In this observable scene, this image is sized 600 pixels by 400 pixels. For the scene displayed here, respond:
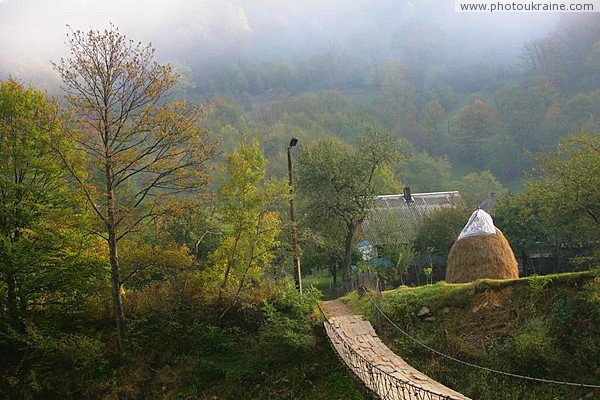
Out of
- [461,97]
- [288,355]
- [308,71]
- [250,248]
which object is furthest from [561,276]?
[308,71]

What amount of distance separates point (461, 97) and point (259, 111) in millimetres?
34464

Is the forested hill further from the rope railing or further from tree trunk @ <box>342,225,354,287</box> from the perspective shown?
the rope railing

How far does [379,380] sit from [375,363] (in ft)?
3.78

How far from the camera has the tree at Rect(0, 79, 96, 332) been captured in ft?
47.8

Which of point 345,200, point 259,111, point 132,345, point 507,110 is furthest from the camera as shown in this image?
point 259,111

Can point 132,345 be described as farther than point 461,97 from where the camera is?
No

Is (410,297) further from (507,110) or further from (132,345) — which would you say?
(507,110)

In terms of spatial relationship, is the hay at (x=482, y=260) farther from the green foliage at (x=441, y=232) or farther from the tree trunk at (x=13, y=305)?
the tree trunk at (x=13, y=305)

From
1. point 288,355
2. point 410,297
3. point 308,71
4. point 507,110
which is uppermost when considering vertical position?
point 308,71

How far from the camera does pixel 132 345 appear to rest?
1584cm

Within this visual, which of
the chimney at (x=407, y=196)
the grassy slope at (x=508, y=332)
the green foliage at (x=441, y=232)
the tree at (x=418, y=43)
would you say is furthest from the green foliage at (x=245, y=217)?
the tree at (x=418, y=43)

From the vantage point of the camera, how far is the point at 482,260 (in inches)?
704

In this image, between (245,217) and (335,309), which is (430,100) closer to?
(335,309)

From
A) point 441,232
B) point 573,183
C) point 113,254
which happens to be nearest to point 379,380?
point 113,254
